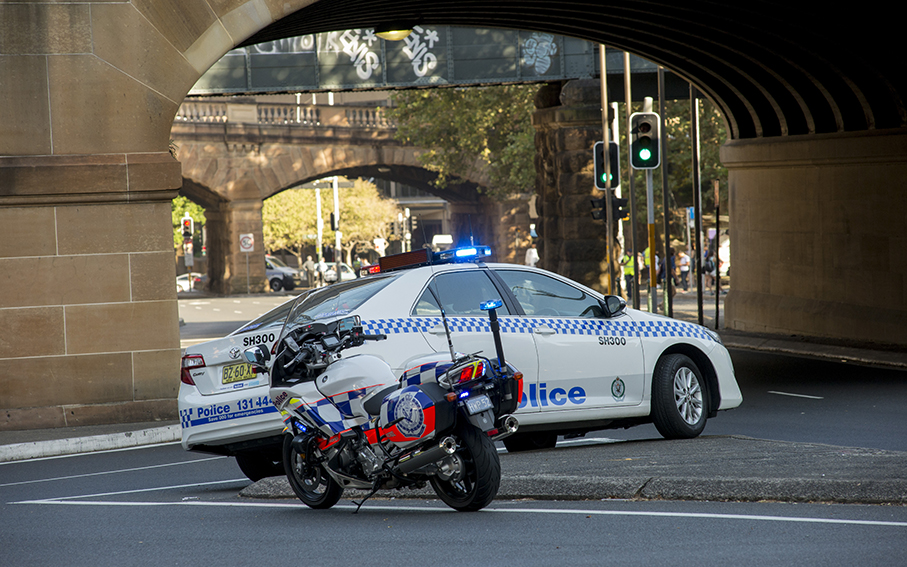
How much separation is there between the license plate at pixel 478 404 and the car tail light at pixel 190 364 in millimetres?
2762

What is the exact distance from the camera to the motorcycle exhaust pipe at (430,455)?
21.7 ft

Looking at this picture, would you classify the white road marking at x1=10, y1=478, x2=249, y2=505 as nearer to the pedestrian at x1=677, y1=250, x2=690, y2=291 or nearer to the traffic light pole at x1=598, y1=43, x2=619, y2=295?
the traffic light pole at x1=598, y1=43, x2=619, y2=295

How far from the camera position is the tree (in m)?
75.8

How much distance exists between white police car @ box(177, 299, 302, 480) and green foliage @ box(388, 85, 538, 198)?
32.5 m

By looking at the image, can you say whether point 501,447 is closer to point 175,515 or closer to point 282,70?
point 175,515

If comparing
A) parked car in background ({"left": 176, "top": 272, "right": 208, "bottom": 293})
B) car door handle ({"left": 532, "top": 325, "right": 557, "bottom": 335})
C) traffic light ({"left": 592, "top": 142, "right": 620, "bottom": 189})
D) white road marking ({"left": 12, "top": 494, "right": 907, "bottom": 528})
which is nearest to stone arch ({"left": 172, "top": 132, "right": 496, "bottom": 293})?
parked car in background ({"left": 176, "top": 272, "right": 208, "bottom": 293})

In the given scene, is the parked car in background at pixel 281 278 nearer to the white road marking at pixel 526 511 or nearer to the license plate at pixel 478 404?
the white road marking at pixel 526 511

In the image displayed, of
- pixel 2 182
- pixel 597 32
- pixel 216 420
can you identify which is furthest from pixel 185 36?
pixel 597 32

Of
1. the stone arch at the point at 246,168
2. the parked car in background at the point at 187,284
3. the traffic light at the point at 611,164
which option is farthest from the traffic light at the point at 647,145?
the parked car in background at the point at 187,284

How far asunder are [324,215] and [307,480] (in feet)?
227

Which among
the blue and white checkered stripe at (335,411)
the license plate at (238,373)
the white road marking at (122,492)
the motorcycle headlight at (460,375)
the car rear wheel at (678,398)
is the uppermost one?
the motorcycle headlight at (460,375)

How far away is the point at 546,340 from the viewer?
9016 mm

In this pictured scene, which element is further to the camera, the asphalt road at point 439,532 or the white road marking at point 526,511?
the white road marking at point 526,511

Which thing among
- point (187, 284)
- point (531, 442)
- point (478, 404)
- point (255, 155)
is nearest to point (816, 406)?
point (531, 442)
